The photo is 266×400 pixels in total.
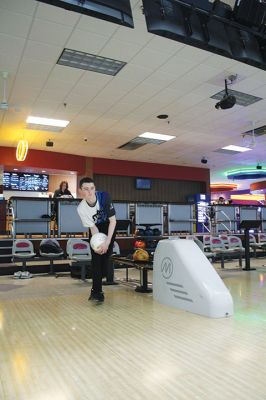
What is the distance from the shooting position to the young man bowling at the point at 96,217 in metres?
3.73

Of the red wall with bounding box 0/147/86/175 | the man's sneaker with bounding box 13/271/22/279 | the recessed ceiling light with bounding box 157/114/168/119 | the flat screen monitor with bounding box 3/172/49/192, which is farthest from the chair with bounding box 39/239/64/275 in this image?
the flat screen monitor with bounding box 3/172/49/192

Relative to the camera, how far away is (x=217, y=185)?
22562 millimetres

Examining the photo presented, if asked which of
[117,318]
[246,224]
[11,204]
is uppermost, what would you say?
[11,204]

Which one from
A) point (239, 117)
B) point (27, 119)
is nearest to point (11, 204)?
point (27, 119)

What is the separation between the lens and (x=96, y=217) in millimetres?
3750

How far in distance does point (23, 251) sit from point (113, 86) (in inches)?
138

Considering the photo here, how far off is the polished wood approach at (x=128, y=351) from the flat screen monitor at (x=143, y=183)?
10.6 metres

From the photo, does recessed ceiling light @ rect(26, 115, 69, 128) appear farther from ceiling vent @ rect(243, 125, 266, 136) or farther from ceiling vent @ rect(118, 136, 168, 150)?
ceiling vent @ rect(243, 125, 266, 136)

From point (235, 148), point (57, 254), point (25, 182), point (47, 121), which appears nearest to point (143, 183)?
point (235, 148)

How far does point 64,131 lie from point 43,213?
3.07 metres

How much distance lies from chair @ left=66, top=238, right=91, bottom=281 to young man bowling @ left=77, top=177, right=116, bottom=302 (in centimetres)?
181

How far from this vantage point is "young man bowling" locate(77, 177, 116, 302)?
3.73m

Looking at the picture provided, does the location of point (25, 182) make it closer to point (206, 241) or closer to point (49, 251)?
point (49, 251)

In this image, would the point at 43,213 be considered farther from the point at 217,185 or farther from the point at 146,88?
the point at 217,185
